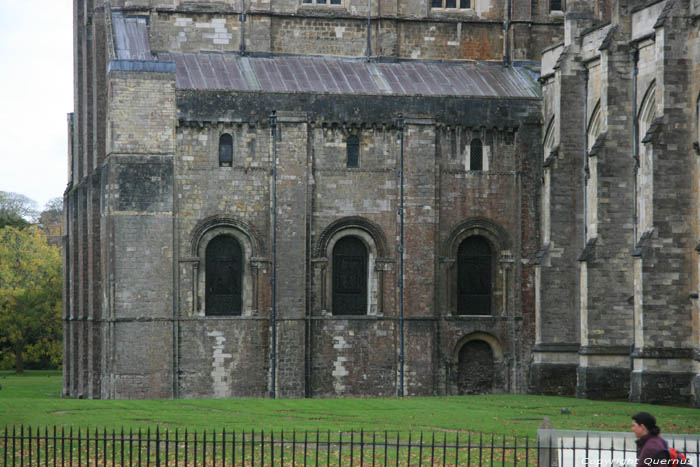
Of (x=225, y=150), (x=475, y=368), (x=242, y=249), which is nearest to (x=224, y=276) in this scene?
(x=242, y=249)

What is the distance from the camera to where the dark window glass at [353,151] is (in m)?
49.6

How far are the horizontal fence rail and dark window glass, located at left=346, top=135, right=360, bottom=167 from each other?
20.2 metres

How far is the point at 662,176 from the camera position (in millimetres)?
40438

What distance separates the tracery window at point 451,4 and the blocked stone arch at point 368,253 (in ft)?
33.4

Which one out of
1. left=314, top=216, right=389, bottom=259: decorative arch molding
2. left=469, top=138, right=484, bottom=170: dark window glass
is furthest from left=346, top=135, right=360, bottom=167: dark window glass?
left=469, top=138, right=484, bottom=170: dark window glass

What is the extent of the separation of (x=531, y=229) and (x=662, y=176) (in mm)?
10372

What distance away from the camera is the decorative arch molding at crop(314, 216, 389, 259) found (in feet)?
161

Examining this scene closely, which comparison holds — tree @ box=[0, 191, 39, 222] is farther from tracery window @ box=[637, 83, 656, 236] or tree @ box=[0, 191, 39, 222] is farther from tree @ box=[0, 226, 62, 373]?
tracery window @ box=[637, 83, 656, 236]

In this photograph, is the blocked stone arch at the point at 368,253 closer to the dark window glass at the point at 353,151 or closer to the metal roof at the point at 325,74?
the dark window glass at the point at 353,151

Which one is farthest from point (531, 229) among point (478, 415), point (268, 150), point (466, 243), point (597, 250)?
point (478, 415)

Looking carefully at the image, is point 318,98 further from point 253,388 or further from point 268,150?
point 253,388

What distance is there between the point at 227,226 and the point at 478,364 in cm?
1013

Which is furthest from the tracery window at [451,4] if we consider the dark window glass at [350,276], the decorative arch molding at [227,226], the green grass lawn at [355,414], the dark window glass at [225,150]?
the green grass lawn at [355,414]

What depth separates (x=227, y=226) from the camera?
48.8m
